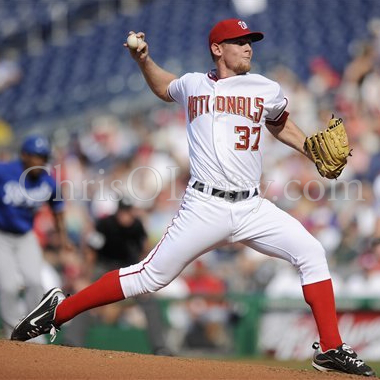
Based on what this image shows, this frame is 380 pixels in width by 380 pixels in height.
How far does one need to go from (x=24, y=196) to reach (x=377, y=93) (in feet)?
18.5

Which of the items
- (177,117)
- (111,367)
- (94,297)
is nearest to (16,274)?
(94,297)

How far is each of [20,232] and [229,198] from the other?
2.86 m

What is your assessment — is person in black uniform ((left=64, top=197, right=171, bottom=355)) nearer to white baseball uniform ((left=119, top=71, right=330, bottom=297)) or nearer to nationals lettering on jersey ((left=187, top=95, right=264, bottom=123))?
white baseball uniform ((left=119, top=71, right=330, bottom=297))

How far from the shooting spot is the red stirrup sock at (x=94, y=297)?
4840 millimetres

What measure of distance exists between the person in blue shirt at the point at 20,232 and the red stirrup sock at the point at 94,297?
2.03 metres

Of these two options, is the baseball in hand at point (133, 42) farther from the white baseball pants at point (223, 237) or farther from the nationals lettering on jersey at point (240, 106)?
the white baseball pants at point (223, 237)

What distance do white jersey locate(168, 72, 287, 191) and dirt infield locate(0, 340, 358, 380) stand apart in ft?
3.06

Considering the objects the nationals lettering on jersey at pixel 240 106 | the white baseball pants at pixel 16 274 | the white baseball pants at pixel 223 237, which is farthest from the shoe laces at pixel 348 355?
the white baseball pants at pixel 16 274

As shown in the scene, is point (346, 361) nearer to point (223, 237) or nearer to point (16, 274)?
point (223, 237)

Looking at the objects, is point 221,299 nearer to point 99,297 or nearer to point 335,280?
point 335,280

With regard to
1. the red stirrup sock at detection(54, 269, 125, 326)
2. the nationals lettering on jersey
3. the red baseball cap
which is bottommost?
the red stirrup sock at detection(54, 269, 125, 326)

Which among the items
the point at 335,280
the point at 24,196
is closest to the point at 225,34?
the point at 24,196

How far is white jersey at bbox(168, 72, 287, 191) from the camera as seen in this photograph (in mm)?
4672

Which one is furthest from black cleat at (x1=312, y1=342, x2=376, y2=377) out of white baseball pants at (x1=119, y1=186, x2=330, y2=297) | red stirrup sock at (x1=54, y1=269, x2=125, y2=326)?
red stirrup sock at (x1=54, y1=269, x2=125, y2=326)
